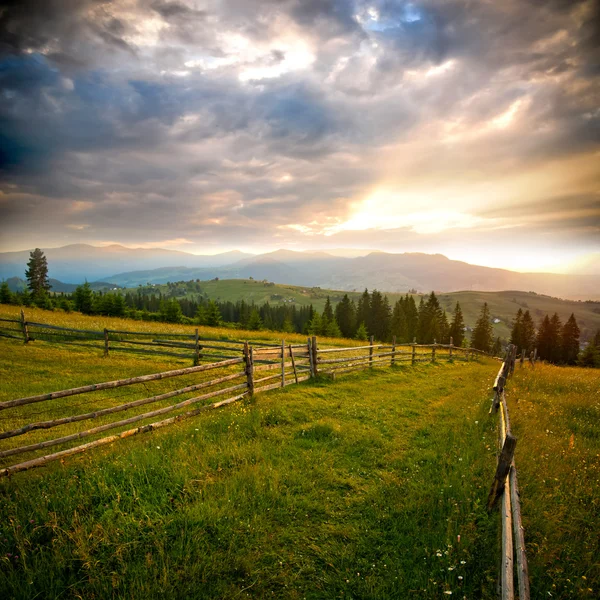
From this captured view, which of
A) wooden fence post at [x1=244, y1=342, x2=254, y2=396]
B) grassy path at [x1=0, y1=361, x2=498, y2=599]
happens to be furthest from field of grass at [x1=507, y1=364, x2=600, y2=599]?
wooden fence post at [x1=244, y1=342, x2=254, y2=396]

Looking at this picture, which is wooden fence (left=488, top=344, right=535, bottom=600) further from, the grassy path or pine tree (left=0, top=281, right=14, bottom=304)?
pine tree (left=0, top=281, right=14, bottom=304)

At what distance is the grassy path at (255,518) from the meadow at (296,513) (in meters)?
0.02

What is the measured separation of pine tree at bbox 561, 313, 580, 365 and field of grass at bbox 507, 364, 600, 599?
208 feet

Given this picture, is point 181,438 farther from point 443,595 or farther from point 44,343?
point 44,343

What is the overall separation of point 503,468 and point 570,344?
72.6 m

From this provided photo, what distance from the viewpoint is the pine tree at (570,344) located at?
56688 millimetres

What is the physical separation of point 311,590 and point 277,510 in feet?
4.33

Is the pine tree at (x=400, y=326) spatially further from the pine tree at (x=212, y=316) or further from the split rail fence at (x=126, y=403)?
the split rail fence at (x=126, y=403)

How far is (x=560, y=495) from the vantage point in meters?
5.15

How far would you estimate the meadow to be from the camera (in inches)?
149

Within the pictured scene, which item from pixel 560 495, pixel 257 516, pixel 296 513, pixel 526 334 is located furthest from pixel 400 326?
pixel 257 516

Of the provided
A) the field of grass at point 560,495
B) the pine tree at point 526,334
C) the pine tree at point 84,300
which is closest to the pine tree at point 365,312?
the pine tree at point 526,334

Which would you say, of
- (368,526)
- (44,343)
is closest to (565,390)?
(368,526)

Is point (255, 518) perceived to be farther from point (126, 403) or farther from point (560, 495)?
point (560, 495)
